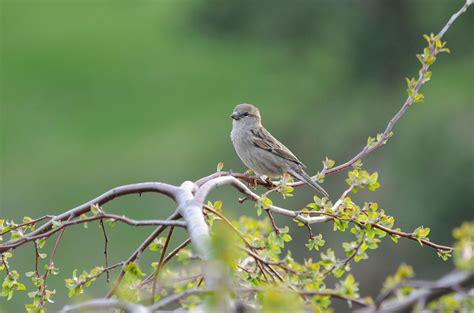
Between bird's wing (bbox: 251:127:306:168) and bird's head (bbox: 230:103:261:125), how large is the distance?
10 centimetres

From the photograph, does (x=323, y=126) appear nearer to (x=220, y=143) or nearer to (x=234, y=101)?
(x=220, y=143)

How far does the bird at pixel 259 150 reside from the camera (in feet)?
17.9

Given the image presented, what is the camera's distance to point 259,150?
18.2 feet

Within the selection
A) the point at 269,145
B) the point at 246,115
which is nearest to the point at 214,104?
the point at 246,115

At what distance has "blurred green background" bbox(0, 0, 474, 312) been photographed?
10.9 m

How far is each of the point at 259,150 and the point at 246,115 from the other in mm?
456

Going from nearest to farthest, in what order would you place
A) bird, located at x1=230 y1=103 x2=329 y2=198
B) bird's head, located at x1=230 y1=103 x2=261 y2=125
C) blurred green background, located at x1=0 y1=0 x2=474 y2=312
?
bird, located at x1=230 y1=103 x2=329 y2=198 < bird's head, located at x1=230 y1=103 x2=261 y2=125 < blurred green background, located at x1=0 y1=0 x2=474 y2=312

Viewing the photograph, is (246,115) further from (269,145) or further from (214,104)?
(214,104)

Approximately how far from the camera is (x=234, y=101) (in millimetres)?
18375

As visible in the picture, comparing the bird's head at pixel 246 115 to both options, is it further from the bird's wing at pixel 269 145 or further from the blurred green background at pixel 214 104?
the blurred green background at pixel 214 104

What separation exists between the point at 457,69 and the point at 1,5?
14.0 metres

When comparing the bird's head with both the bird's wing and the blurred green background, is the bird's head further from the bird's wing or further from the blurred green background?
the blurred green background

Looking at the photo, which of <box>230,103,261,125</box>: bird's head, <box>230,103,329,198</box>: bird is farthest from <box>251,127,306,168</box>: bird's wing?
<box>230,103,261,125</box>: bird's head

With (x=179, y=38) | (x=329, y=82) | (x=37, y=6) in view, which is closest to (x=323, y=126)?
(x=329, y=82)
